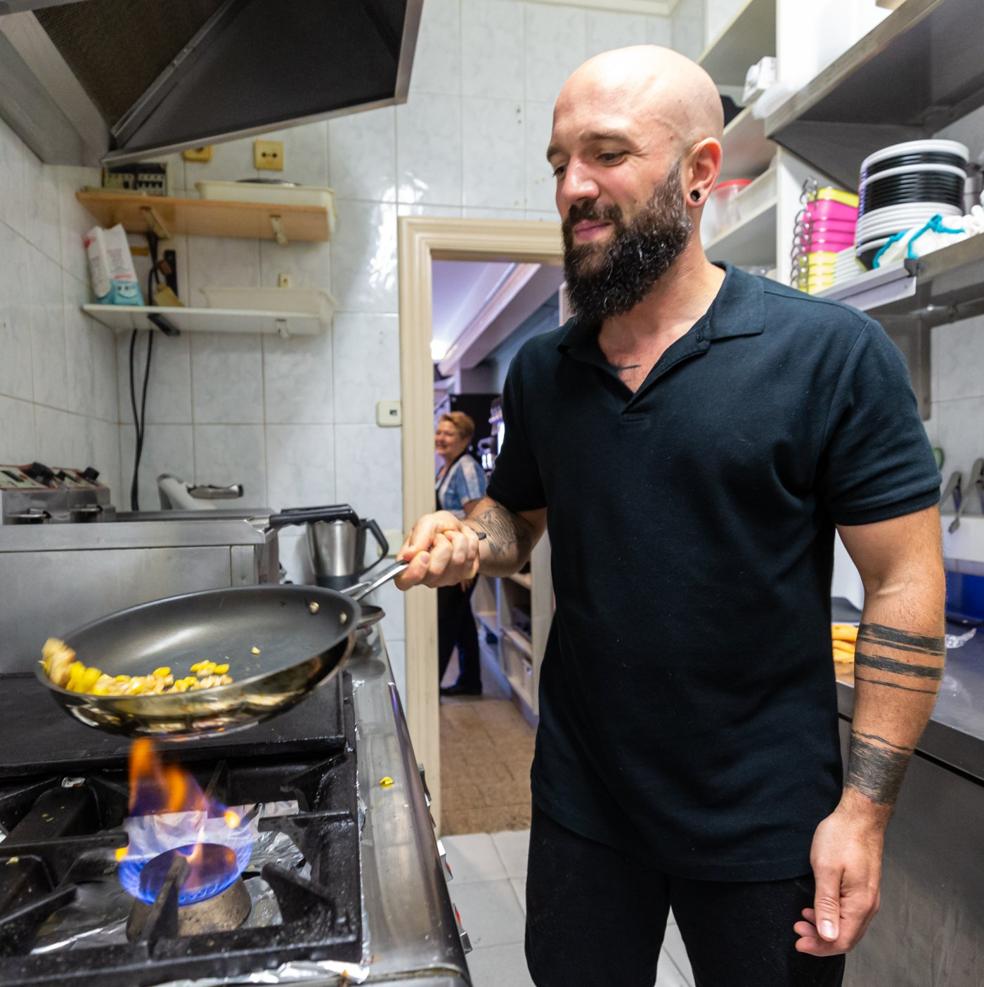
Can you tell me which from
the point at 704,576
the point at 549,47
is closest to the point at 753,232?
the point at 549,47

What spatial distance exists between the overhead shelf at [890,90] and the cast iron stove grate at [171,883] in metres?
1.41

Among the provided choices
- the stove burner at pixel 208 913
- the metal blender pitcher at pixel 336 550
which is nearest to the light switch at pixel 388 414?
the metal blender pitcher at pixel 336 550

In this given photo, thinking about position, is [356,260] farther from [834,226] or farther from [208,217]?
[834,226]

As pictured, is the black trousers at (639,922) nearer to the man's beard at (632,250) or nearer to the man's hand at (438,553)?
the man's hand at (438,553)

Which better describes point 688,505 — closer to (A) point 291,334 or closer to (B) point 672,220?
(B) point 672,220

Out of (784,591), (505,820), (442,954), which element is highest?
(784,591)

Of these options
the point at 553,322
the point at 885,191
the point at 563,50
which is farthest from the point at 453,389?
the point at 885,191

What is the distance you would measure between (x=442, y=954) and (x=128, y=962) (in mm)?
182

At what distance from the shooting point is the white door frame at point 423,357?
2.18 metres

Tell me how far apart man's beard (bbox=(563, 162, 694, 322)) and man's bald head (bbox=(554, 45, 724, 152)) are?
0.05m

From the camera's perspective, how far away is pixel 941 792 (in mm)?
958

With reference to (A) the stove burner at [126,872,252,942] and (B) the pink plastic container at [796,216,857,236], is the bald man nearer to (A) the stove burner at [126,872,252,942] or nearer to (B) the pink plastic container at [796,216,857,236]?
(A) the stove burner at [126,872,252,942]

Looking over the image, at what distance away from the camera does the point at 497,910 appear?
75.2 inches

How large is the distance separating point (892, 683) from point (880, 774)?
0.09 metres
